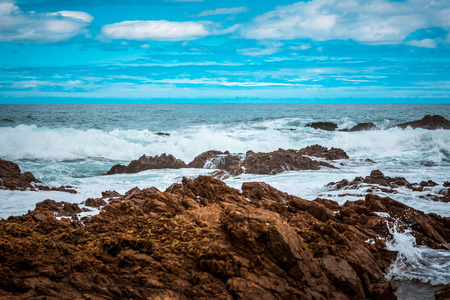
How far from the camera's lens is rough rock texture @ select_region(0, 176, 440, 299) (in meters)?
3.80

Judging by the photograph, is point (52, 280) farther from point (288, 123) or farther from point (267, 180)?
point (288, 123)

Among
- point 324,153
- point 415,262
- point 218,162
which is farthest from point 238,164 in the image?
point 415,262

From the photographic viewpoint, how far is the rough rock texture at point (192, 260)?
3797 mm

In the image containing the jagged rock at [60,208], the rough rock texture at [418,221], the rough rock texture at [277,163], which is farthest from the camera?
the rough rock texture at [277,163]

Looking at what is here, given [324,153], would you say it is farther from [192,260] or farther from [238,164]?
[192,260]

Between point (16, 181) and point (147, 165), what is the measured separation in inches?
267

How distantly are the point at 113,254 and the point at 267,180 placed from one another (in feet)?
36.0

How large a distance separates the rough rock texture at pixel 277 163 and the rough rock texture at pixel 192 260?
10888 mm

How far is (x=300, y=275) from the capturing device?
4.14 metres

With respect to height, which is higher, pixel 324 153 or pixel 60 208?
pixel 324 153

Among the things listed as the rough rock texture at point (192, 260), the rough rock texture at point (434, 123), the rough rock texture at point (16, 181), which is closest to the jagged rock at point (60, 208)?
the rough rock texture at point (192, 260)

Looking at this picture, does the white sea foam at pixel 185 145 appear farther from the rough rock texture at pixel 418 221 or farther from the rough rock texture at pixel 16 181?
the rough rock texture at pixel 418 221

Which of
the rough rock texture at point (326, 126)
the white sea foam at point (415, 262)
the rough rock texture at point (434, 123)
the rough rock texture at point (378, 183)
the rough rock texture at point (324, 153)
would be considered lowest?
the white sea foam at point (415, 262)

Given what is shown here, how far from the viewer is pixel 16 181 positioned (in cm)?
1165
